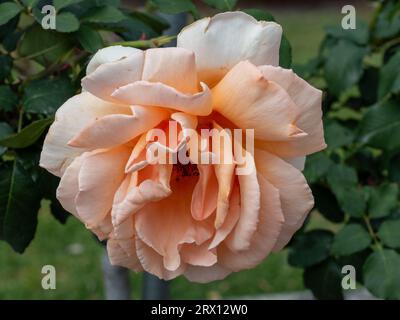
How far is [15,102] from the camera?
1.14 meters

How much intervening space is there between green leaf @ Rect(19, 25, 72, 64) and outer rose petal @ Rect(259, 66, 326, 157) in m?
0.41

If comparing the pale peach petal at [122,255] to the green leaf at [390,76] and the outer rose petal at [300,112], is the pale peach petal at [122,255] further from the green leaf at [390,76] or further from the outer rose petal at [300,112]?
the green leaf at [390,76]

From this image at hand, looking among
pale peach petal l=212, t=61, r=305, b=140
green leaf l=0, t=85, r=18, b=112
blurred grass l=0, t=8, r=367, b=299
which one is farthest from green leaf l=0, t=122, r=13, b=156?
blurred grass l=0, t=8, r=367, b=299

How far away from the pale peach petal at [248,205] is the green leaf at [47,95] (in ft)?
1.25

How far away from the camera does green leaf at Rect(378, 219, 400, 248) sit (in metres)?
1.33

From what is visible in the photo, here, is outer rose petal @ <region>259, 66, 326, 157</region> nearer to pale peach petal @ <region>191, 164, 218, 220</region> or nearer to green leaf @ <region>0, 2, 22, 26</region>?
pale peach petal @ <region>191, 164, 218, 220</region>

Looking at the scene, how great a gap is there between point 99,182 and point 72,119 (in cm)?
8

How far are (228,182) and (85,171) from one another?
16 centimetres

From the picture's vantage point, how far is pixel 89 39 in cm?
107

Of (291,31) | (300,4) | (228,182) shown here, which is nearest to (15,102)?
(228,182)

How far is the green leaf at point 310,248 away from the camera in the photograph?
150 cm

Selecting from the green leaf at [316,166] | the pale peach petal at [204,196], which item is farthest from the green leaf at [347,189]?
the pale peach petal at [204,196]

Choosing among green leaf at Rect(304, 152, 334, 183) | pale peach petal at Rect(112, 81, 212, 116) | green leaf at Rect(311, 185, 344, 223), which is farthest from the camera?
green leaf at Rect(311, 185, 344, 223)

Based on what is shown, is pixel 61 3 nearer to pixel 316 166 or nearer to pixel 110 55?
pixel 110 55
